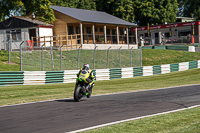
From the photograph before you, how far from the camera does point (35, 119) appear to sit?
27.9 feet

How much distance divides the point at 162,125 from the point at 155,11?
62796mm

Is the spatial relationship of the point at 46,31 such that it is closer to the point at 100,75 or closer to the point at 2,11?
the point at 2,11

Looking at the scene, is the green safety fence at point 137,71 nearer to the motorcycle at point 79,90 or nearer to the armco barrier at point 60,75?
the armco barrier at point 60,75

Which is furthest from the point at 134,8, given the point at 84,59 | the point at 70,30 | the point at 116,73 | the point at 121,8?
the point at 116,73

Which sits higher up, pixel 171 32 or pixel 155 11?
pixel 155 11

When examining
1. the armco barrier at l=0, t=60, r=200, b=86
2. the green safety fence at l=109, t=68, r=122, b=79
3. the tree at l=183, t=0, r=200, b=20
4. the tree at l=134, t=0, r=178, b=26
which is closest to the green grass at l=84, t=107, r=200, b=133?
the armco barrier at l=0, t=60, r=200, b=86

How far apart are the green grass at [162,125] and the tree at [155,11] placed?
59343 mm

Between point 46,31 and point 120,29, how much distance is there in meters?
19.0

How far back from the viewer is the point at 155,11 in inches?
2672

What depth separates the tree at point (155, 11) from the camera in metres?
66.4

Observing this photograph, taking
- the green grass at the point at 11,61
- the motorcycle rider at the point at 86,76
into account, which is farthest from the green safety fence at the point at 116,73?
the motorcycle rider at the point at 86,76

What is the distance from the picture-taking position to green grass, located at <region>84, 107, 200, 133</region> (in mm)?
6887

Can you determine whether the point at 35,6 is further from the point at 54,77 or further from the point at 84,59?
the point at 54,77

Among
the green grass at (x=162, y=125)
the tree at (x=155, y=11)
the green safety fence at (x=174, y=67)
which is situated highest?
the tree at (x=155, y=11)
